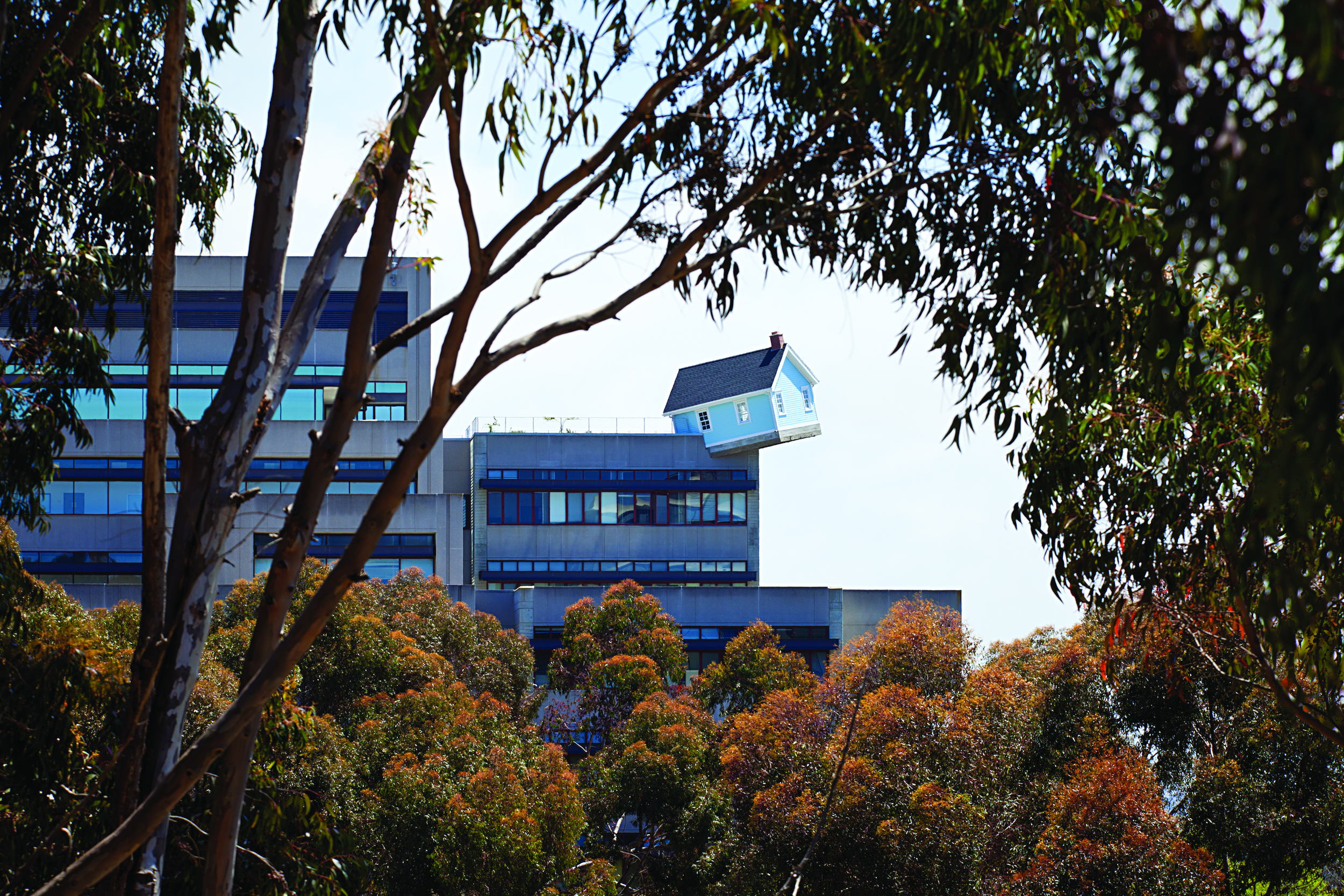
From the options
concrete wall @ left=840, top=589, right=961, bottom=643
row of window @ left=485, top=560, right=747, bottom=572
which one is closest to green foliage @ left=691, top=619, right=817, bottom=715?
concrete wall @ left=840, top=589, right=961, bottom=643

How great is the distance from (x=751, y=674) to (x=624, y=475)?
649 inches

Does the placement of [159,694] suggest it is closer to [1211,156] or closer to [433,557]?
[1211,156]

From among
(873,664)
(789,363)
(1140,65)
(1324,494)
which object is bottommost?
(873,664)

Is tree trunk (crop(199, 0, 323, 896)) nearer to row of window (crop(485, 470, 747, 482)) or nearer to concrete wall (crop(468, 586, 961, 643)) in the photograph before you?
concrete wall (crop(468, 586, 961, 643))

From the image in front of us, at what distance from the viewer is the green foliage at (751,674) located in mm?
21203

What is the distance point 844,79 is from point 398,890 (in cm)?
1150

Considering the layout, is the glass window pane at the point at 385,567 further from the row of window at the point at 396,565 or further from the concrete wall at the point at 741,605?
the concrete wall at the point at 741,605

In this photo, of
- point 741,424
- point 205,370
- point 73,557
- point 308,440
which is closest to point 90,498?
point 73,557

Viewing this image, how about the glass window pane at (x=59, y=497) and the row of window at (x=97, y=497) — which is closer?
the glass window pane at (x=59, y=497)

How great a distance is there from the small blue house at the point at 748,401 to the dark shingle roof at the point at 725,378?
2cm

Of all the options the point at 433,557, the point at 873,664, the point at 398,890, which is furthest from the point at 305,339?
the point at 433,557

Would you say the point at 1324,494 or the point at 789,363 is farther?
the point at 789,363

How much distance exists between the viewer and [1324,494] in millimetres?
4344

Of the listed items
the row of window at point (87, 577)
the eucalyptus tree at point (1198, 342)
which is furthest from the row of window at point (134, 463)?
the eucalyptus tree at point (1198, 342)
